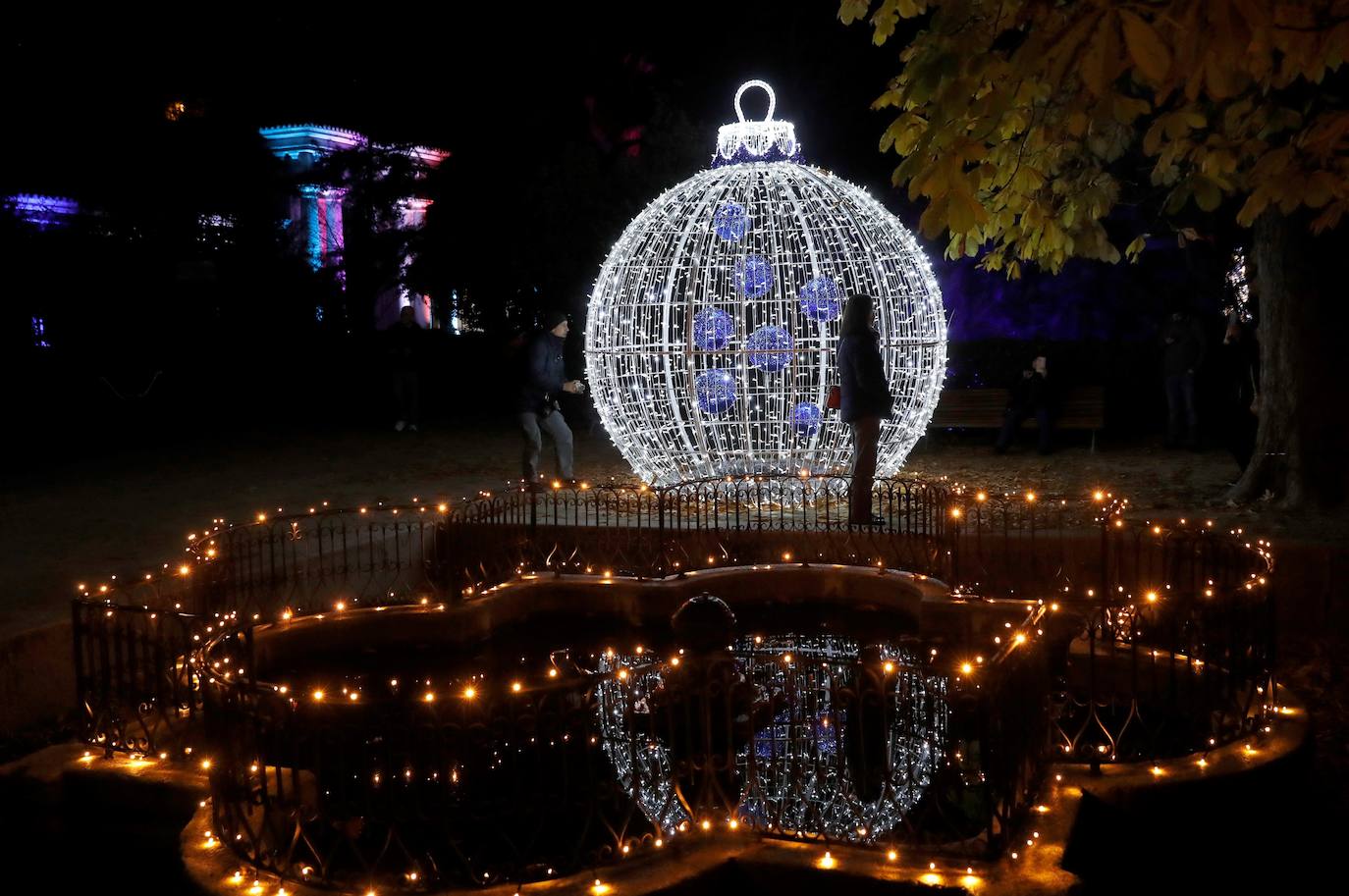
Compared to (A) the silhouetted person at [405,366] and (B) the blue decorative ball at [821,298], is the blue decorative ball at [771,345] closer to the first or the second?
(B) the blue decorative ball at [821,298]

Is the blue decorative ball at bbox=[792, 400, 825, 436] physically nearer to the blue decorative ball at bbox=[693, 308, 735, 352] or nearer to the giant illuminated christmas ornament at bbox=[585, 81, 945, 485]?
the giant illuminated christmas ornament at bbox=[585, 81, 945, 485]

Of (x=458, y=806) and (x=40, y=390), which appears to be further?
(x=40, y=390)

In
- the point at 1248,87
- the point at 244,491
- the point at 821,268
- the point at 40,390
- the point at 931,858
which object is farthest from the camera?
the point at 40,390

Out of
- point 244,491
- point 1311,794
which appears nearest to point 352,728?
point 1311,794

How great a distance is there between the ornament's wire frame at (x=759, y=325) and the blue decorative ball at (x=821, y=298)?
0.25ft

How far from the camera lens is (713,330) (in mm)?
10617

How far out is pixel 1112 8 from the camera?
13.4 ft

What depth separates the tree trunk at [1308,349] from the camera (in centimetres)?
1023

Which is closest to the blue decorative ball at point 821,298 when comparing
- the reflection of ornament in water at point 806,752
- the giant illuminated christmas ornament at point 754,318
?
the giant illuminated christmas ornament at point 754,318

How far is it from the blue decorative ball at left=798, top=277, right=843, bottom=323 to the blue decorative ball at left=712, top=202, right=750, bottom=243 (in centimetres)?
75

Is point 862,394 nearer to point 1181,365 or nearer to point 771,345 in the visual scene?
point 771,345

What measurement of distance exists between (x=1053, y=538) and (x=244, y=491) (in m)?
8.59

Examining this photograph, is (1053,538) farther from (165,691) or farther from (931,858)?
(165,691)

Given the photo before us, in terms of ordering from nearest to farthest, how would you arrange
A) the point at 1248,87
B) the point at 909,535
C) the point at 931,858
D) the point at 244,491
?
the point at 931,858 → the point at 1248,87 → the point at 909,535 → the point at 244,491
